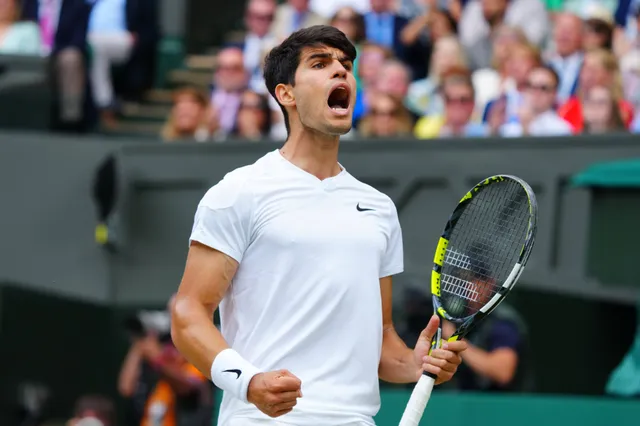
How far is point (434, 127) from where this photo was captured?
11.0m

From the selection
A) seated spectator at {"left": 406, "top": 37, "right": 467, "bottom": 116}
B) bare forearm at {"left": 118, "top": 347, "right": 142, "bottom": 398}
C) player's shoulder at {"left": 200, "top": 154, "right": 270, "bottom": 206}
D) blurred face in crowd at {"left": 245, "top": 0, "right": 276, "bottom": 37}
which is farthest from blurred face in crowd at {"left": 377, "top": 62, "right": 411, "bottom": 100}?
player's shoulder at {"left": 200, "top": 154, "right": 270, "bottom": 206}

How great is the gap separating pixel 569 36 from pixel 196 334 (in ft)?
21.4

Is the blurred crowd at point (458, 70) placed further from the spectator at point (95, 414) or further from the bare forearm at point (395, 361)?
the bare forearm at point (395, 361)

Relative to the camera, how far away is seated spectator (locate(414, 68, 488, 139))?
10.4m

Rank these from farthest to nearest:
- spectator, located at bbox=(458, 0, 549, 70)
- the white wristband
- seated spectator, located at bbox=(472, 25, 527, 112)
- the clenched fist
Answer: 1. spectator, located at bbox=(458, 0, 549, 70)
2. seated spectator, located at bbox=(472, 25, 527, 112)
3. the white wristband
4. the clenched fist

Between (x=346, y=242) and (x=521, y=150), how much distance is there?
5.90 metres

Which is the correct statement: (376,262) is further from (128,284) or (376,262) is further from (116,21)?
(116,21)

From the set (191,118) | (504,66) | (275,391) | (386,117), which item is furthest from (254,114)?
(275,391)

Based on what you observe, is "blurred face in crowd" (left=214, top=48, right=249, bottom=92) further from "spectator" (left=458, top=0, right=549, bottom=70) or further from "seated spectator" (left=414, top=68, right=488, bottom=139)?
"spectator" (left=458, top=0, right=549, bottom=70)

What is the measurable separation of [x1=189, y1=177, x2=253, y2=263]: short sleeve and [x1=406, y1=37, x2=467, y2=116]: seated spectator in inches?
254

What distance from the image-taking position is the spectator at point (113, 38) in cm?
1319

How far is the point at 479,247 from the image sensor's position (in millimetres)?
4961

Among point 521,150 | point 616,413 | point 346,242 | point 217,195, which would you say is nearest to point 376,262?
point 346,242

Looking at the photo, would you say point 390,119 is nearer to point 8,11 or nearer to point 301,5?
point 301,5
